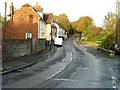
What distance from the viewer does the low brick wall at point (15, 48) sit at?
86.3 feet

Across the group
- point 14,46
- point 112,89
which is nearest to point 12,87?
point 112,89

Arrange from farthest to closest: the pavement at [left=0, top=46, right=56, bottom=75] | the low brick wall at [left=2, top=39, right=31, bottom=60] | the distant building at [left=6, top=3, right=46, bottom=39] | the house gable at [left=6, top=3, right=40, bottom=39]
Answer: the distant building at [left=6, top=3, right=46, bottom=39] < the house gable at [left=6, top=3, right=40, bottom=39] < the low brick wall at [left=2, top=39, right=31, bottom=60] < the pavement at [left=0, top=46, right=56, bottom=75]

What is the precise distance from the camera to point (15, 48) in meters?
29.7

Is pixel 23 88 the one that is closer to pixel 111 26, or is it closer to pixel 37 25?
pixel 111 26

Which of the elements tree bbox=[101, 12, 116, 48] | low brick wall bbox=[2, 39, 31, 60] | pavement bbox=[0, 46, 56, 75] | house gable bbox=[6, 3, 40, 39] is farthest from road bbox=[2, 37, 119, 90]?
house gable bbox=[6, 3, 40, 39]

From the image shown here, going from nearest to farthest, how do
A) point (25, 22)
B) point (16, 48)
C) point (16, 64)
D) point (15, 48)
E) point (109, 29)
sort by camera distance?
point (16, 64) < point (15, 48) < point (16, 48) < point (109, 29) < point (25, 22)

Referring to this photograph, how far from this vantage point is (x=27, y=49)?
3534cm

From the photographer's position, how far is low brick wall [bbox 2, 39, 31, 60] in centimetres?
2632

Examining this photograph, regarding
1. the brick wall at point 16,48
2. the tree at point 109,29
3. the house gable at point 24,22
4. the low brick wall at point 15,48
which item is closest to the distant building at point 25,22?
the house gable at point 24,22

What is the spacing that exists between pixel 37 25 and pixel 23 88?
4648 cm

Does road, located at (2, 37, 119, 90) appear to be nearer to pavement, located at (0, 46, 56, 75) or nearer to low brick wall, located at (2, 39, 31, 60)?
pavement, located at (0, 46, 56, 75)

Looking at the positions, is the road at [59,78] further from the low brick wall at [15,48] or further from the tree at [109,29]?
the tree at [109,29]

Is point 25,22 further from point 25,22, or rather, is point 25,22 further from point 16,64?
point 16,64

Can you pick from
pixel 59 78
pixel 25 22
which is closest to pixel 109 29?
pixel 25 22
